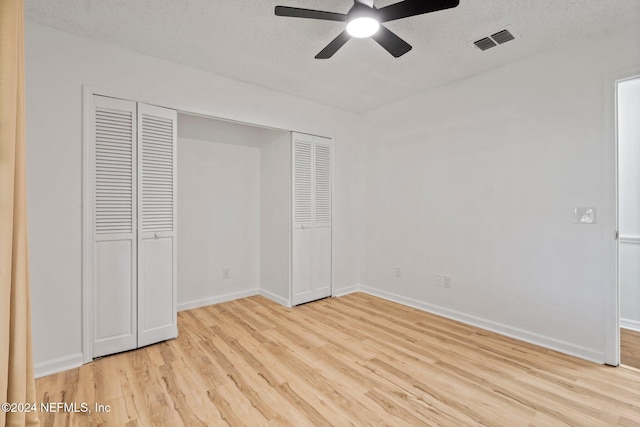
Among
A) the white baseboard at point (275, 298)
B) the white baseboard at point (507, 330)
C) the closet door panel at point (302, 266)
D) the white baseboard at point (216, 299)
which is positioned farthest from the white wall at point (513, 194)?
the white baseboard at point (216, 299)

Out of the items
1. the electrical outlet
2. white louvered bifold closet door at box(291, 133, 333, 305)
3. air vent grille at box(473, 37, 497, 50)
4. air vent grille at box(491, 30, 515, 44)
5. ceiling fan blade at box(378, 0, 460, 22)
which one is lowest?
the electrical outlet

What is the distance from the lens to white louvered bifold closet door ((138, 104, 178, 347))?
2.81m

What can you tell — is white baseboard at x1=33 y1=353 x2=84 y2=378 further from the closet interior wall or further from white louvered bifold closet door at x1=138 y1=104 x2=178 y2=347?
the closet interior wall

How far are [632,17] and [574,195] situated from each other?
1.38 meters

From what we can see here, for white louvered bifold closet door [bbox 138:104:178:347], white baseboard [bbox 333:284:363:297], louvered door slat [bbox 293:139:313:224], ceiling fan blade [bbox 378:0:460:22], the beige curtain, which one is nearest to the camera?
the beige curtain

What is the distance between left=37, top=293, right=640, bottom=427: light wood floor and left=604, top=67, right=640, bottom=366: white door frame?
27cm

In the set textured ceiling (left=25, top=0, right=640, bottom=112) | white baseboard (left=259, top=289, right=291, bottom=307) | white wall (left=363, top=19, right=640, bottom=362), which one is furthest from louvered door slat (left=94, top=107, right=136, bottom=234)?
white wall (left=363, top=19, right=640, bottom=362)

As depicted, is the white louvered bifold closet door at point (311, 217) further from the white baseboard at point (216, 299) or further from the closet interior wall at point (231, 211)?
the white baseboard at point (216, 299)

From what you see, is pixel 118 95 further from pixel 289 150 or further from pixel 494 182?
pixel 494 182

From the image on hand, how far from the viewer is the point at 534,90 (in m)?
2.89

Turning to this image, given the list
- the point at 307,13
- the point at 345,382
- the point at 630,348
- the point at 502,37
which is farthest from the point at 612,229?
the point at 307,13

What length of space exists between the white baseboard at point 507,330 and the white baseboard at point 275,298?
1.38 m

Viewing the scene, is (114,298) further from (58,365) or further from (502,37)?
(502,37)

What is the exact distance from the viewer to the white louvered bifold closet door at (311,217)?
155 inches
